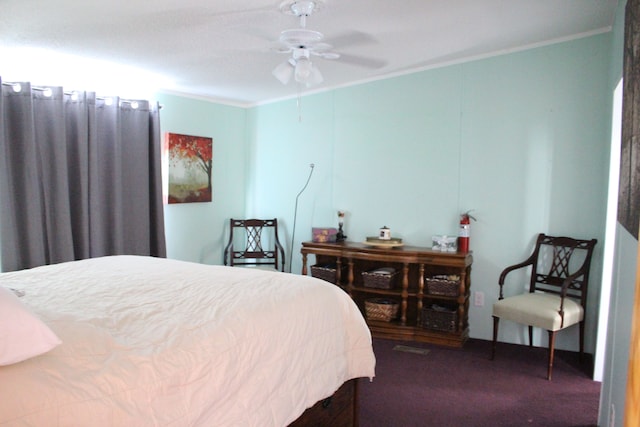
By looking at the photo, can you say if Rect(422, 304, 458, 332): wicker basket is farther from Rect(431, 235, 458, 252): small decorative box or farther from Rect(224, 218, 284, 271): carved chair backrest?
Rect(224, 218, 284, 271): carved chair backrest

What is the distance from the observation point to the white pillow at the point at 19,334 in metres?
1.13

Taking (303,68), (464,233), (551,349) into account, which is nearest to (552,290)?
(551,349)

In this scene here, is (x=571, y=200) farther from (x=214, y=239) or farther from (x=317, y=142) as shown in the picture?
(x=214, y=239)

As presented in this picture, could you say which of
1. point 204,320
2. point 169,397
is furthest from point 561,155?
point 169,397

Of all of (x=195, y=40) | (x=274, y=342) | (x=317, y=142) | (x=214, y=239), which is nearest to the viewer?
(x=274, y=342)

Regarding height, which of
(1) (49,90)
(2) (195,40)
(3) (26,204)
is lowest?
(3) (26,204)

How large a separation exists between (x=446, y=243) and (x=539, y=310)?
1000 mm

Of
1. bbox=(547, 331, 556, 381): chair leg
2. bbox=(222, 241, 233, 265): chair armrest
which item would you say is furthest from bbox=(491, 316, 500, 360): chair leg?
bbox=(222, 241, 233, 265): chair armrest

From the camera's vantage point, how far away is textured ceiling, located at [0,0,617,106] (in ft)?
8.61

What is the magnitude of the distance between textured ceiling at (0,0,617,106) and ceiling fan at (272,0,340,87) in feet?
0.27

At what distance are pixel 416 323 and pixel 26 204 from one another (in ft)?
11.1

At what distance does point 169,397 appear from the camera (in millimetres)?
1306

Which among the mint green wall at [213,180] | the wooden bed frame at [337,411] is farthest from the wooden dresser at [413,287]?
the wooden bed frame at [337,411]

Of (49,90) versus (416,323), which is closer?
(49,90)
